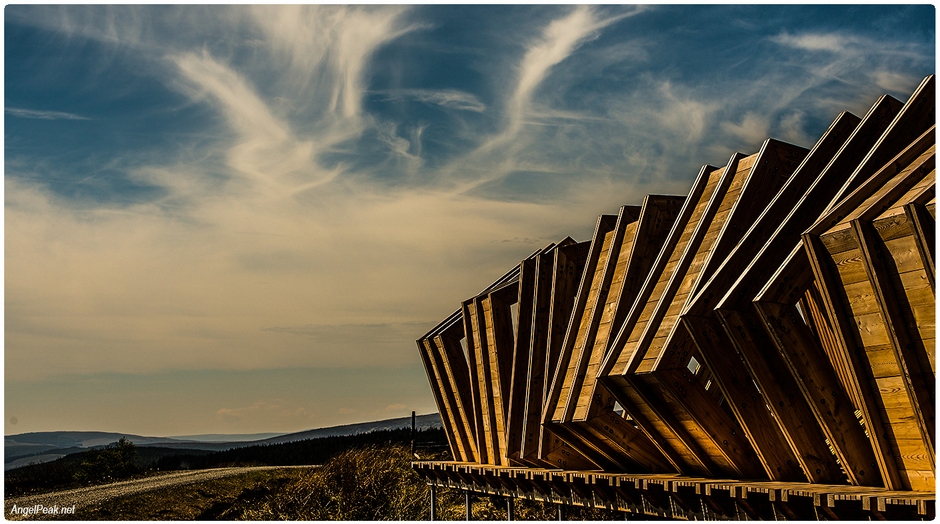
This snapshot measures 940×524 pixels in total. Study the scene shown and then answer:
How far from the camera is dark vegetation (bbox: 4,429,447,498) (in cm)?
2409

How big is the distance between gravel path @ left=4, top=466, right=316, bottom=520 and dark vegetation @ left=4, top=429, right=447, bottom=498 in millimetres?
1066

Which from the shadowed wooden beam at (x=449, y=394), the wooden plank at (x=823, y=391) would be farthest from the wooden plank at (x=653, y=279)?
the shadowed wooden beam at (x=449, y=394)

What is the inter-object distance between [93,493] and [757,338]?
1966 centimetres

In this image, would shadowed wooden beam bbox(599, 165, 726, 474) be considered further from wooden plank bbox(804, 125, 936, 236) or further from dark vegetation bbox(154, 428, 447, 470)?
dark vegetation bbox(154, 428, 447, 470)

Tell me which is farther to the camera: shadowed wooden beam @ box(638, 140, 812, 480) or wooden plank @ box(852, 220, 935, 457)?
shadowed wooden beam @ box(638, 140, 812, 480)

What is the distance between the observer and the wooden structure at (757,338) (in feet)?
22.5

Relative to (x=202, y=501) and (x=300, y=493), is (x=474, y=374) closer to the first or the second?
(x=300, y=493)

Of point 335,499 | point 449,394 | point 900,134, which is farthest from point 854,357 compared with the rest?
point 335,499

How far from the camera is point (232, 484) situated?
81.0 ft

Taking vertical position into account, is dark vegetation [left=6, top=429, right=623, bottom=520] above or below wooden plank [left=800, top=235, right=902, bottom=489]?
below

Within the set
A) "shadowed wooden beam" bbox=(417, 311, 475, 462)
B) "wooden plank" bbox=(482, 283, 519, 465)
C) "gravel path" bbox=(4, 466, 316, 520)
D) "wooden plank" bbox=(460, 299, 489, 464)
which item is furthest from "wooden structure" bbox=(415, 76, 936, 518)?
"gravel path" bbox=(4, 466, 316, 520)

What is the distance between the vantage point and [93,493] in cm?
2216

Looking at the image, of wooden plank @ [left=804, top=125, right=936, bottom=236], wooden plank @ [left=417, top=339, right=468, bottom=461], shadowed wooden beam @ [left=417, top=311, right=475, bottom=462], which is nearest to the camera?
wooden plank @ [left=804, top=125, right=936, bottom=236]

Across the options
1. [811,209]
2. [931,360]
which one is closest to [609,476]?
[811,209]
